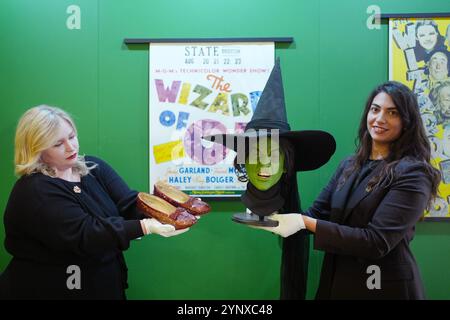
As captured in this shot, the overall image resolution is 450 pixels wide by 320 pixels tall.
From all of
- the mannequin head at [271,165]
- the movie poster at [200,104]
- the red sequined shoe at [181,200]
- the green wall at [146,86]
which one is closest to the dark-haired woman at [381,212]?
the mannequin head at [271,165]

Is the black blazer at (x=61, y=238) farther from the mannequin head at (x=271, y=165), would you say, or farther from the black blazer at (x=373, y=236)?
the black blazer at (x=373, y=236)

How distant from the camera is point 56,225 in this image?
1.13 metres

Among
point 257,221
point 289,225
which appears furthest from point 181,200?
point 289,225

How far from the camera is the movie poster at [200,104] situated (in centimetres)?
164

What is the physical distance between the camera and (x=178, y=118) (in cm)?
166

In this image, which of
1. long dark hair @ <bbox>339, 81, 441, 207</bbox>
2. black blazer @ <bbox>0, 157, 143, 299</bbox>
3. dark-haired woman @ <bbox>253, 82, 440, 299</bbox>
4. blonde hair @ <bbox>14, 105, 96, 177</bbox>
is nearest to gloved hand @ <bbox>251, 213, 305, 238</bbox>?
dark-haired woman @ <bbox>253, 82, 440, 299</bbox>

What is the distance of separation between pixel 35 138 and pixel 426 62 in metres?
1.80

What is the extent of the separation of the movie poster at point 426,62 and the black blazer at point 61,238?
1474mm

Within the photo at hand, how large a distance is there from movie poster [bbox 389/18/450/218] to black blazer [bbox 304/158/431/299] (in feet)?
2.19

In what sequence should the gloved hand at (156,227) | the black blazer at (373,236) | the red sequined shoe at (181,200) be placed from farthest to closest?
the red sequined shoe at (181,200) → the gloved hand at (156,227) → the black blazer at (373,236)

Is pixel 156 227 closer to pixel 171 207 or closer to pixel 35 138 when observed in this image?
pixel 171 207

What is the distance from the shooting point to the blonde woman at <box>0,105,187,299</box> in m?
1.14
